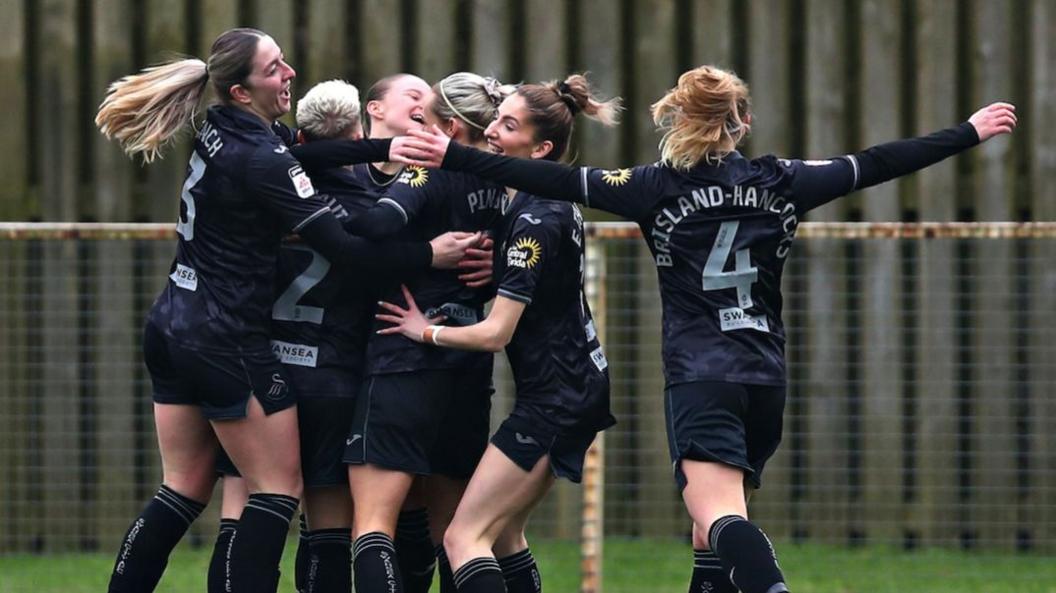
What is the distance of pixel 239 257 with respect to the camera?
5156 mm

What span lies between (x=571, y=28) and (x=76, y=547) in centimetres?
353

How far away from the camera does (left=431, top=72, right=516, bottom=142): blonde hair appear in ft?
17.8

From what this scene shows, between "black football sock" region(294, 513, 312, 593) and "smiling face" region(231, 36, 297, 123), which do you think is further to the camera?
"black football sock" region(294, 513, 312, 593)

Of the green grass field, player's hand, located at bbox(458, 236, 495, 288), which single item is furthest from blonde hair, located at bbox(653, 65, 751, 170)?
the green grass field

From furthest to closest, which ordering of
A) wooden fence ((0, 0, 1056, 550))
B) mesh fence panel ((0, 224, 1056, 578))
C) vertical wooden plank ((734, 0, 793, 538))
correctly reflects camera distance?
vertical wooden plank ((734, 0, 793, 538)) → wooden fence ((0, 0, 1056, 550)) → mesh fence panel ((0, 224, 1056, 578))

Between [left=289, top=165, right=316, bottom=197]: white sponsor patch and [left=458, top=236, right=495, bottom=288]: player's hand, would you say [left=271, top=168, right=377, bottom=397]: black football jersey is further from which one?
[left=458, top=236, right=495, bottom=288]: player's hand

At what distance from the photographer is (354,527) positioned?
5.19m

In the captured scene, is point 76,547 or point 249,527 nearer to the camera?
point 249,527

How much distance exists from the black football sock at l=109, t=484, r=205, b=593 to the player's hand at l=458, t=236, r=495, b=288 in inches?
46.1

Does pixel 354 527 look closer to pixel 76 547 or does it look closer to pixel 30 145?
pixel 76 547

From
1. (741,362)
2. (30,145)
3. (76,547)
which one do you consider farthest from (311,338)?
(30,145)

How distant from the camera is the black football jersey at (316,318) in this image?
5.29 meters

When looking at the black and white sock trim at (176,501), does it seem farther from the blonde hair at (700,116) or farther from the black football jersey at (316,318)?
the blonde hair at (700,116)

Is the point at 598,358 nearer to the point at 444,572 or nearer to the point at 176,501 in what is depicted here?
the point at 444,572
